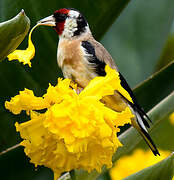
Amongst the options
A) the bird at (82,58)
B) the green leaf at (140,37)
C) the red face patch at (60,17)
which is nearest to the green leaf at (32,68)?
the red face patch at (60,17)

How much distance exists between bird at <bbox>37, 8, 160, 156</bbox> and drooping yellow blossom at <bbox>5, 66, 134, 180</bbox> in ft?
2.95

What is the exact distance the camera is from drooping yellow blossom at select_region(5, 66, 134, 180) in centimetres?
87

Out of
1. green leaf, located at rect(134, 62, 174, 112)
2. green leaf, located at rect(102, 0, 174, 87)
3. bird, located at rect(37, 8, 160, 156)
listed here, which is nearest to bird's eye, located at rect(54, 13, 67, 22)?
bird, located at rect(37, 8, 160, 156)

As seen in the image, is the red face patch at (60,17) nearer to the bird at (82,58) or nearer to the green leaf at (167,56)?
the bird at (82,58)

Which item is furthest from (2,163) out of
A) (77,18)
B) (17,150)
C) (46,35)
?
(77,18)

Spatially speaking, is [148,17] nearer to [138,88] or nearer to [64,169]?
[138,88]

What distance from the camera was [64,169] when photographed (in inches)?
35.4

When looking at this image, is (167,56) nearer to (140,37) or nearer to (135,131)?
(140,37)

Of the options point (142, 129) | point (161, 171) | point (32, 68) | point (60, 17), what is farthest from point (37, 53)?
point (161, 171)

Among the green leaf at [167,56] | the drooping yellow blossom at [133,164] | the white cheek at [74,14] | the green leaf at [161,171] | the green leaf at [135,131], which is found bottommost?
the green leaf at [167,56]

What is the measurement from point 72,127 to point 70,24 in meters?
1.25

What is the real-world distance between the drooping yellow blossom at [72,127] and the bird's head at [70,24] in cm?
89

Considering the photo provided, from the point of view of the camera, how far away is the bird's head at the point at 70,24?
6.10 ft

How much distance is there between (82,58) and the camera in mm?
2002
